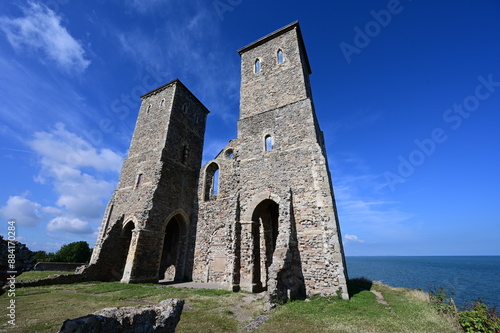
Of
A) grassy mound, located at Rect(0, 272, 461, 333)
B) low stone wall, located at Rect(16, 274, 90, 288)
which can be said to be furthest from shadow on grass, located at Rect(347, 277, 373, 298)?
low stone wall, located at Rect(16, 274, 90, 288)

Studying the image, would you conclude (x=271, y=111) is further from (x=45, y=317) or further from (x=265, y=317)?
(x=45, y=317)

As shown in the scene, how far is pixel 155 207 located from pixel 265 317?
35.1 ft

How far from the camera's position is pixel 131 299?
861 cm

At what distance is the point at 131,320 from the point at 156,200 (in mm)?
11992

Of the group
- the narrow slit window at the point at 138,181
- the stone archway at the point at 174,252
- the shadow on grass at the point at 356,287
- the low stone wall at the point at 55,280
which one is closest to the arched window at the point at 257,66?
the narrow slit window at the point at 138,181

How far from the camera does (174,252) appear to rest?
1648 cm

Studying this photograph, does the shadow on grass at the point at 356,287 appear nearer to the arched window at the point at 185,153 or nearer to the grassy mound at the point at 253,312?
the grassy mound at the point at 253,312

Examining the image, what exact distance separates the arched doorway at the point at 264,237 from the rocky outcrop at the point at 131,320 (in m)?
7.28

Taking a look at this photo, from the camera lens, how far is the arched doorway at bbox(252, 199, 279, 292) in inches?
450

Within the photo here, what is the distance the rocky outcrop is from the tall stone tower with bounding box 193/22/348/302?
16.0 ft

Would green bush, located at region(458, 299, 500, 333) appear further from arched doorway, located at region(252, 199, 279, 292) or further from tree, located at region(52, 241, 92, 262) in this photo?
tree, located at region(52, 241, 92, 262)

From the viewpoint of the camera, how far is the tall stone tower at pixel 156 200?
13844 mm

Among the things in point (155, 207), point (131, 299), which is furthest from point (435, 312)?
point (155, 207)

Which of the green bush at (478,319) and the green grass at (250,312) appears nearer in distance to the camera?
the green bush at (478,319)
